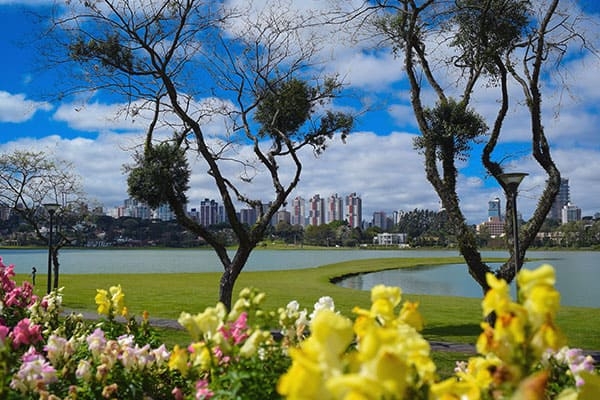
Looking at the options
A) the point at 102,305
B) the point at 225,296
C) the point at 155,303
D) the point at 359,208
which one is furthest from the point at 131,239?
the point at 359,208

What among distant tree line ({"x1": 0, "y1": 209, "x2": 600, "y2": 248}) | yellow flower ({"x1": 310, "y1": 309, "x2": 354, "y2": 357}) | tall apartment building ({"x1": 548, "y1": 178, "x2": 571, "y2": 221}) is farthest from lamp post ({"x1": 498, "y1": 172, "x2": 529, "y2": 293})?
distant tree line ({"x1": 0, "y1": 209, "x2": 600, "y2": 248})

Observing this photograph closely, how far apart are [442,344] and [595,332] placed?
413 cm

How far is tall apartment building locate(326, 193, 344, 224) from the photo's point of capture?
194m

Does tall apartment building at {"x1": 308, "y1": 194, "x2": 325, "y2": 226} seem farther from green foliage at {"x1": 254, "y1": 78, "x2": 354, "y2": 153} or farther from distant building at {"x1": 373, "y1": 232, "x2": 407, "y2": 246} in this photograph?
green foliage at {"x1": 254, "y1": 78, "x2": 354, "y2": 153}

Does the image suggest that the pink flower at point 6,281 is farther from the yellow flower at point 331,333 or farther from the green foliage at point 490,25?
the green foliage at point 490,25

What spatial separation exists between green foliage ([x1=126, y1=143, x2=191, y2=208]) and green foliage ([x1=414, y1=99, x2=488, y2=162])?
468 cm

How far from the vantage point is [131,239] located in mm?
83875

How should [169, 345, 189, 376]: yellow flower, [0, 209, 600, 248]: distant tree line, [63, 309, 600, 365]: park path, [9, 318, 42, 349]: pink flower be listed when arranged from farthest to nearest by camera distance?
[0, 209, 600, 248]: distant tree line < [63, 309, 600, 365]: park path < [9, 318, 42, 349]: pink flower < [169, 345, 189, 376]: yellow flower

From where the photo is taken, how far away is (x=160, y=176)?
10.5 m

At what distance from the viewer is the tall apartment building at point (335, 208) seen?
638 ft

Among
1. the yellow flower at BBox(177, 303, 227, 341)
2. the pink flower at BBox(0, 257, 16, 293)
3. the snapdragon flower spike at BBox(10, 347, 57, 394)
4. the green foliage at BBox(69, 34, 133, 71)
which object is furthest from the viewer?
the green foliage at BBox(69, 34, 133, 71)

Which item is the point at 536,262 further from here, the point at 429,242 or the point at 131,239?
the point at 131,239

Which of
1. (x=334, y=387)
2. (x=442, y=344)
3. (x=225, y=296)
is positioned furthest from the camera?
(x=225, y=296)

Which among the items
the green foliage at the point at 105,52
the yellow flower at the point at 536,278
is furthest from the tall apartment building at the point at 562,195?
the yellow flower at the point at 536,278
